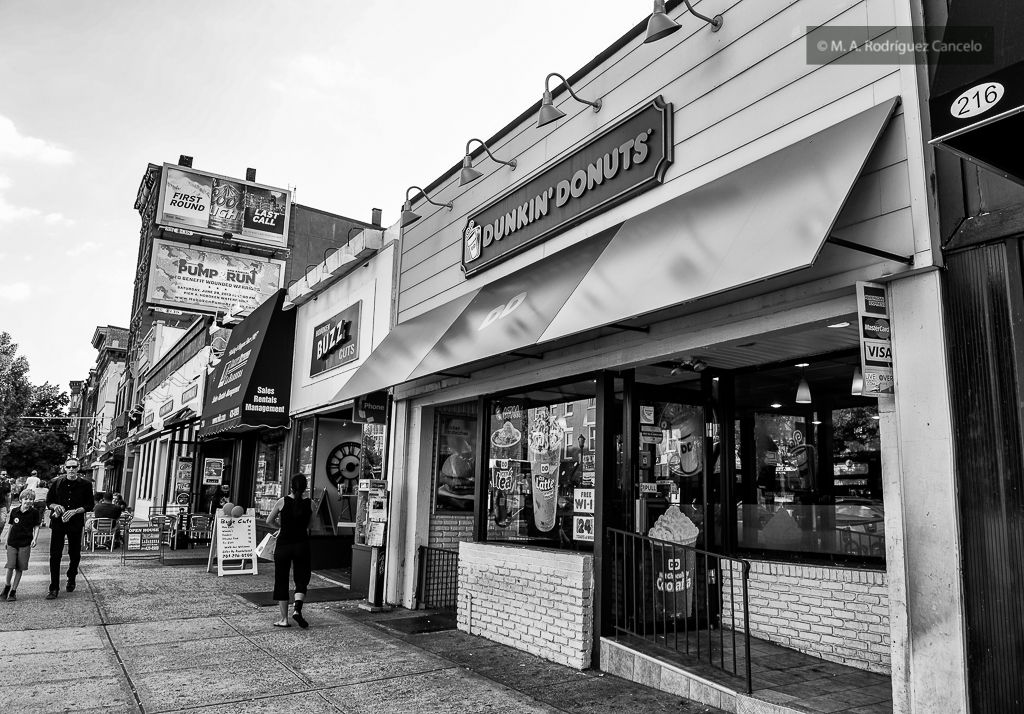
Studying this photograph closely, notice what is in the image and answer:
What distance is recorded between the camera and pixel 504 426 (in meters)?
8.22

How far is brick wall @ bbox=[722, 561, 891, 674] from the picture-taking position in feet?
18.4

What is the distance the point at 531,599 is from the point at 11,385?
30.9m

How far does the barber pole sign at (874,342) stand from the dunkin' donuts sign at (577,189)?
2.36 m

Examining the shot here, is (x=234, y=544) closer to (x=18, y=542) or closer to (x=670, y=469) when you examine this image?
(x=18, y=542)

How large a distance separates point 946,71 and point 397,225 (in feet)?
26.9

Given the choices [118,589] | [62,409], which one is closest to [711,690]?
[118,589]

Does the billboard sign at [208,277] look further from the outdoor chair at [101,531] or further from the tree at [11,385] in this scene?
the tree at [11,385]

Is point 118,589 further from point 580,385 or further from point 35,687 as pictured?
point 580,385

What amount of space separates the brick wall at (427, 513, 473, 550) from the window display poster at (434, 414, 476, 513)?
11 centimetres

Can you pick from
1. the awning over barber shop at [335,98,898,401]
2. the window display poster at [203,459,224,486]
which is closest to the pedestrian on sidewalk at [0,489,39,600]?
the awning over barber shop at [335,98,898,401]

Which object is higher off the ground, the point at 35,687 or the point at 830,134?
the point at 830,134

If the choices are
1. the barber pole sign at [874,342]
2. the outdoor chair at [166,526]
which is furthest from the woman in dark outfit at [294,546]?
the outdoor chair at [166,526]

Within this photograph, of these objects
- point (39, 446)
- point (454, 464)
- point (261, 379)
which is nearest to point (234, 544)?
point (261, 379)

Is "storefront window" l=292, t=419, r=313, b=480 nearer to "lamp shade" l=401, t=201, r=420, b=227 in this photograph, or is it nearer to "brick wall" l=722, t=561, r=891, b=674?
"lamp shade" l=401, t=201, r=420, b=227
